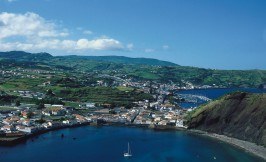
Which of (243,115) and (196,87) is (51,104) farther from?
(196,87)

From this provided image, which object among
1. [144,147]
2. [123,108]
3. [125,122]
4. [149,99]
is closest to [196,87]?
[149,99]

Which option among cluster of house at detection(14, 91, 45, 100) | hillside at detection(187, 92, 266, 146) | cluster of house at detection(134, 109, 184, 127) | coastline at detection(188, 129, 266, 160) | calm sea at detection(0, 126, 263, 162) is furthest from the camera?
cluster of house at detection(14, 91, 45, 100)

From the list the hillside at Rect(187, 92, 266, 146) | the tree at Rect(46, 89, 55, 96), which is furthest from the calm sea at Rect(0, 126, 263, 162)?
the tree at Rect(46, 89, 55, 96)

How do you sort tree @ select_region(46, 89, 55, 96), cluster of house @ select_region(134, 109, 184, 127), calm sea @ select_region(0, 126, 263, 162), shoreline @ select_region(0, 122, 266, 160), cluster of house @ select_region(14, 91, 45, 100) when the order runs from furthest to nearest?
tree @ select_region(46, 89, 55, 96) < cluster of house @ select_region(14, 91, 45, 100) < cluster of house @ select_region(134, 109, 184, 127) < shoreline @ select_region(0, 122, 266, 160) < calm sea @ select_region(0, 126, 263, 162)

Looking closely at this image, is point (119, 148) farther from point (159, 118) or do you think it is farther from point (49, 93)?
Result: point (49, 93)

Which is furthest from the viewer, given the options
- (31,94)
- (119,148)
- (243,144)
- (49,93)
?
(49,93)

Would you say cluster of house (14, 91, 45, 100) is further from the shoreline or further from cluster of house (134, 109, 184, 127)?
the shoreline

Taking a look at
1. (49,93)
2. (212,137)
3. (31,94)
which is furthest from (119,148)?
(31,94)
